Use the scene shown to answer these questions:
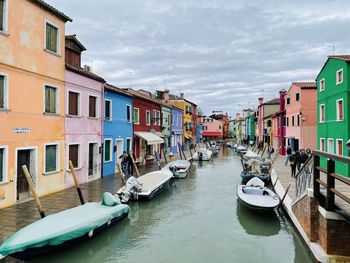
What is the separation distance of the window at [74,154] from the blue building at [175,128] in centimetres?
2001

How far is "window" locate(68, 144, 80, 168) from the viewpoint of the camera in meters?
14.7

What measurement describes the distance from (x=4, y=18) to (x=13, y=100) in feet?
8.96

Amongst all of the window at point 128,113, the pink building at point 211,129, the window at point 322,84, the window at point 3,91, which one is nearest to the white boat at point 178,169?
the window at point 128,113

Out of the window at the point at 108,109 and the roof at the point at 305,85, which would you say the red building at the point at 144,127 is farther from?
the roof at the point at 305,85

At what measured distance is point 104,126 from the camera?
1791 centimetres

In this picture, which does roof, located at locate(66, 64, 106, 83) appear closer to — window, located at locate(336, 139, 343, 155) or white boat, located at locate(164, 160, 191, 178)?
white boat, located at locate(164, 160, 191, 178)

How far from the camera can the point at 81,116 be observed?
15.3 meters

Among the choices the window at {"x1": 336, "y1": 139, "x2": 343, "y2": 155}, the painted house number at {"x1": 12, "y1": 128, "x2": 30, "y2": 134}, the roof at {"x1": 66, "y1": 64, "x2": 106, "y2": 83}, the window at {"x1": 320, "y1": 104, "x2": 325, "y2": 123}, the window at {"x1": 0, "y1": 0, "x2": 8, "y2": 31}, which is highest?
the window at {"x1": 0, "y1": 0, "x2": 8, "y2": 31}

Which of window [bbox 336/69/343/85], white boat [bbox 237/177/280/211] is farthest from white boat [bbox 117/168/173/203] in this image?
window [bbox 336/69/343/85]

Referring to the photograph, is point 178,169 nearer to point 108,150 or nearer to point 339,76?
point 108,150

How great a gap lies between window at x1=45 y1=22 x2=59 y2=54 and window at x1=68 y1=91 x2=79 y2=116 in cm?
214

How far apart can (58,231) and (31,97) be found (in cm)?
631

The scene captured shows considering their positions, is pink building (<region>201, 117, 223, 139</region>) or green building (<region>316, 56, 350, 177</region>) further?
pink building (<region>201, 117, 223, 139</region>)

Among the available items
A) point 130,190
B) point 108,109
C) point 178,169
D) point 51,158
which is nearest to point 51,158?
point 51,158
